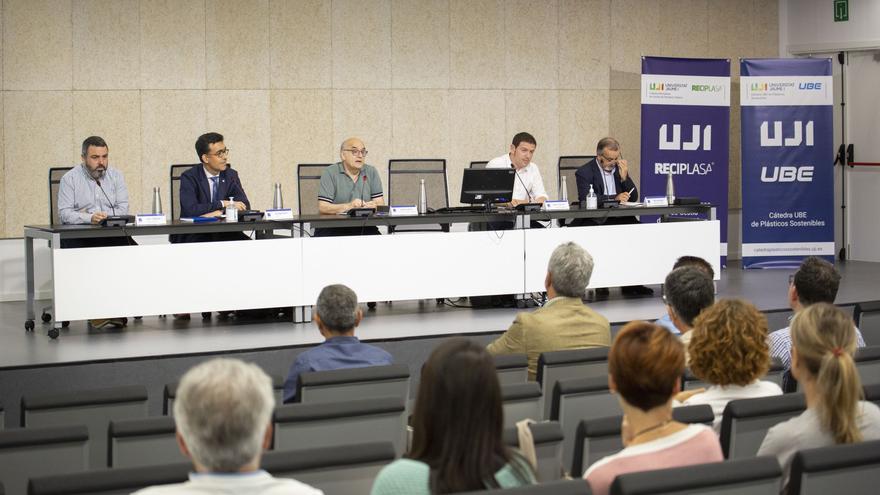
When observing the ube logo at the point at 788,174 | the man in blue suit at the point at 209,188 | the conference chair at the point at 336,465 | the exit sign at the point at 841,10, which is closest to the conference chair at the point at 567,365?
the conference chair at the point at 336,465

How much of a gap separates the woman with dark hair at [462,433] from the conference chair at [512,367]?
1.64 meters

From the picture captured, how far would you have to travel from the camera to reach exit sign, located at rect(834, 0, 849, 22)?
35.9ft

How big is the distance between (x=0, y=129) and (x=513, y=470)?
7754 mm

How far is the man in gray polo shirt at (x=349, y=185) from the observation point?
7.75 m

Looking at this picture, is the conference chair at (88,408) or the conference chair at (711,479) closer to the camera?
the conference chair at (711,479)

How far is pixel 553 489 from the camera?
1.94m

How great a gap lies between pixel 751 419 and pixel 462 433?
1.00m

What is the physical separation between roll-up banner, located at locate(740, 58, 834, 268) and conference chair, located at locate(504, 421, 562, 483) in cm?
836

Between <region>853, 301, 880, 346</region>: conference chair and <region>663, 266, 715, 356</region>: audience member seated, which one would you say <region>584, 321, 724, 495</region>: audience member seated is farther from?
<region>853, 301, 880, 346</region>: conference chair

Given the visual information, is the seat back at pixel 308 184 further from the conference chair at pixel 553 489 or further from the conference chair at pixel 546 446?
the conference chair at pixel 553 489

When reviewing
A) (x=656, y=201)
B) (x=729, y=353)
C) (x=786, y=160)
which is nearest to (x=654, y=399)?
(x=729, y=353)

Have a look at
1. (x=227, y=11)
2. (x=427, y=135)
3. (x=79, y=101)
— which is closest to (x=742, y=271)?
(x=427, y=135)

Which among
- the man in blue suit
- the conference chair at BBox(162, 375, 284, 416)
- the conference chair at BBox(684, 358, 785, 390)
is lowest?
the conference chair at BBox(162, 375, 284, 416)

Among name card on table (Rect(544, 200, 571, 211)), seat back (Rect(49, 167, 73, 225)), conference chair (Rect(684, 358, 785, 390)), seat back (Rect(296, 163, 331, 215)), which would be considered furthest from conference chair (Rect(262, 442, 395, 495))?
seat back (Rect(296, 163, 331, 215))
